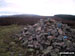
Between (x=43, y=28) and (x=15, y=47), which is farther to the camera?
(x=43, y=28)

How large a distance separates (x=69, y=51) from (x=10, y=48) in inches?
159

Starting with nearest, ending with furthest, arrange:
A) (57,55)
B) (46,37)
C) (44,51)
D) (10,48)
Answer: (57,55) < (44,51) < (10,48) < (46,37)

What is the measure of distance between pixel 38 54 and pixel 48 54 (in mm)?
664

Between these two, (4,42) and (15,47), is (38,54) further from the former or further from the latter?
(4,42)

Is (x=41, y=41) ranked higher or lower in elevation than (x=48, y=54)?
higher

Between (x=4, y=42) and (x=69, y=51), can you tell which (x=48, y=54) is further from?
(x=4, y=42)

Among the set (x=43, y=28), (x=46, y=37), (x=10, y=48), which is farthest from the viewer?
(x=43, y=28)

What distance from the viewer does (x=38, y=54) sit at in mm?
5672

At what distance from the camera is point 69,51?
5684mm

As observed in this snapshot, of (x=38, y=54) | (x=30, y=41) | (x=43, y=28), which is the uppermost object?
(x=43, y=28)

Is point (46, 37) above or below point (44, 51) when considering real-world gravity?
above

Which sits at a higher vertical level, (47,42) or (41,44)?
(47,42)

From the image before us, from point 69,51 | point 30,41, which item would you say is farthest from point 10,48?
point 69,51

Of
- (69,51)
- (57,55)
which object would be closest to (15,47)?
(57,55)
